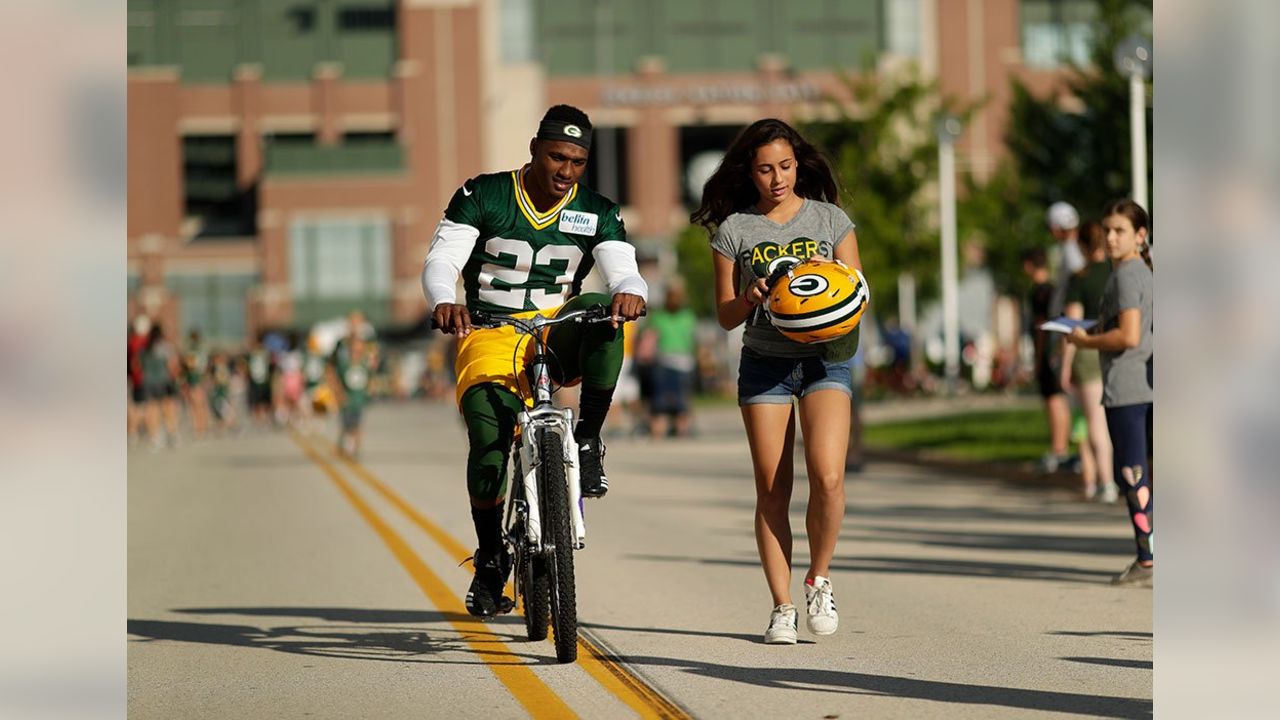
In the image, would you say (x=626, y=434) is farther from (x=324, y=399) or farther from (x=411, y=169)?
(x=411, y=169)

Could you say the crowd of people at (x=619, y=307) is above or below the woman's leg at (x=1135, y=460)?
above

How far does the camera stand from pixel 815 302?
26.3 feet

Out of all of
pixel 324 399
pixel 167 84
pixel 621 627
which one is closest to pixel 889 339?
pixel 324 399

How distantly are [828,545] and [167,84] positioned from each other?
8266cm

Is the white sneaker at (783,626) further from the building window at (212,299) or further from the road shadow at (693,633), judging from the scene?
the building window at (212,299)

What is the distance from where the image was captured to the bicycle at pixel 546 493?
7859mm

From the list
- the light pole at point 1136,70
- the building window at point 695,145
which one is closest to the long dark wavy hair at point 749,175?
the light pole at point 1136,70

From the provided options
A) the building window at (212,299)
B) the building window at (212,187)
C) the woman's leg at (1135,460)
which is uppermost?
the building window at (212,187)

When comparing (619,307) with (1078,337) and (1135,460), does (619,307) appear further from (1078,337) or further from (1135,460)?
(1135,460)

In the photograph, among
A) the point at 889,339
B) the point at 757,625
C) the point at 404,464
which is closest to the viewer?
the point at 757,625

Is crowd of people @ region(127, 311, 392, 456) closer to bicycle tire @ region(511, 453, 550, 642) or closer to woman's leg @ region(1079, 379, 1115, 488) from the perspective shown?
woman's leg @ region(1079, 379, 1115, 488)

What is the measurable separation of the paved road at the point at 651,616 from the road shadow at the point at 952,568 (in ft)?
0.10

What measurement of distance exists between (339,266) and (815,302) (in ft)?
252

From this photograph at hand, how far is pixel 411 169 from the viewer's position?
278 ft
